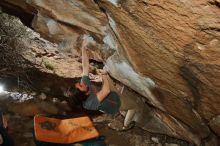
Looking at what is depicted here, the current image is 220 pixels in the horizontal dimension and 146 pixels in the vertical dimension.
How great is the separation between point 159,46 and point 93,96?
181 cm

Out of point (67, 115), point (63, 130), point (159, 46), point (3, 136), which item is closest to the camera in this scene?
point (159, 46)

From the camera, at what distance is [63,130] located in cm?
453

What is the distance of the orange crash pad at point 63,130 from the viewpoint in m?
4.29

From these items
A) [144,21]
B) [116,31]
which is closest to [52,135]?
[116,31]

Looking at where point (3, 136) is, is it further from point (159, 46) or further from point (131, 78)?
point (159, 46)

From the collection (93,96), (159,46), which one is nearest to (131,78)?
(93,96)

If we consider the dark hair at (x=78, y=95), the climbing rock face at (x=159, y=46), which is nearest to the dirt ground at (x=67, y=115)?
the climbing rock face at (x=159, y=46)

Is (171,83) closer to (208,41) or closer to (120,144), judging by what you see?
(208,41)

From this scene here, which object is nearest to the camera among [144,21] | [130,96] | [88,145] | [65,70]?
[144,21]

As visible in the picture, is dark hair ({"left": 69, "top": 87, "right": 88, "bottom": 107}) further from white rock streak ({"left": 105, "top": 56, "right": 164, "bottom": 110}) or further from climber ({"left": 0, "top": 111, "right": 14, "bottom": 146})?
climber ({"left": 0, "top": 111, "right": 14, "bottom": 146})

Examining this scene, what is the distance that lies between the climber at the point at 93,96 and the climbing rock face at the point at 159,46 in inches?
8.2

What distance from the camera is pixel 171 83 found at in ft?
12.5

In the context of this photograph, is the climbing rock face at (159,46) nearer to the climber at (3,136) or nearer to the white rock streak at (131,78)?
the white rock streak at (131,78)

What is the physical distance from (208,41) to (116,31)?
170 cm
